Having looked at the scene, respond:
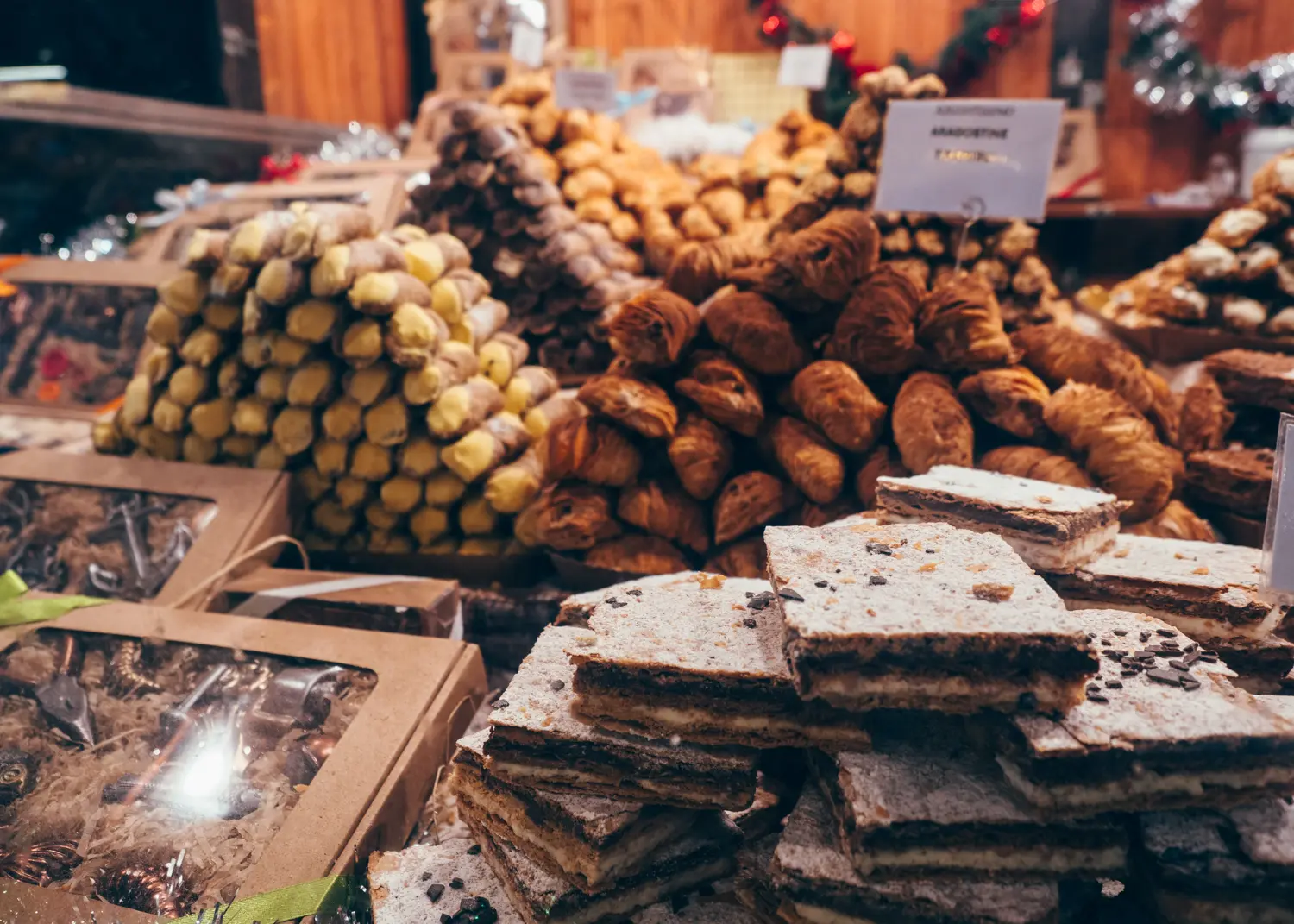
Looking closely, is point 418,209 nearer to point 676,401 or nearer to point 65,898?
point 676,401

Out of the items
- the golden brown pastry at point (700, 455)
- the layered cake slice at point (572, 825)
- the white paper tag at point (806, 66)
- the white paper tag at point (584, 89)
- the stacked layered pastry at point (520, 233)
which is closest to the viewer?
the layered cake slice at point (572, 825)

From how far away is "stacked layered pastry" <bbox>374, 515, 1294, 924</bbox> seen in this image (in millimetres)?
1185

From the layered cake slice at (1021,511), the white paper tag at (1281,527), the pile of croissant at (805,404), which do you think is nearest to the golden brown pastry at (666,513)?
the pile of croissant at (805,404)

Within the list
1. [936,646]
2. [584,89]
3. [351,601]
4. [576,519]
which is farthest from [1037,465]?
[584,89]

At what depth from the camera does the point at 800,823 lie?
52.2 inches

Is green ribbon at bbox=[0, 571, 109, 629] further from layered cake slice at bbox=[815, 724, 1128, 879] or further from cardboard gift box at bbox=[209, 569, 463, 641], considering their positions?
layered cake slice at bbox=[815, 724, 1128, 879]

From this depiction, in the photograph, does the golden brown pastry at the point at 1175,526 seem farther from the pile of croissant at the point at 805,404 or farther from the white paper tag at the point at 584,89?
the white paper tag at the point at 584,89

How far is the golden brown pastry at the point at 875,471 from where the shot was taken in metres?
2.09

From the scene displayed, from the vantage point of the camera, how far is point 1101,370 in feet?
7.04

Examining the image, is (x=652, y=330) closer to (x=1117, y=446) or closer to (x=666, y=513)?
(x=666, y=513)

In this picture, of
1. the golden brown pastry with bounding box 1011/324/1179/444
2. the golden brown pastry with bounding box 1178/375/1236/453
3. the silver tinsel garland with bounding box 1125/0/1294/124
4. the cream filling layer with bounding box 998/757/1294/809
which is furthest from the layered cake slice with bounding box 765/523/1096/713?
the silver tinsel garland with bounding box 1125/0/1294/124

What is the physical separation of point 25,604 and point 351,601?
2.46ft

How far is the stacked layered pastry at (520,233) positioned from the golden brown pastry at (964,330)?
1.41 metres

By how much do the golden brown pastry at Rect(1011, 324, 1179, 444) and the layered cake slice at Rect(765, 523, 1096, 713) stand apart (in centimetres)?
105
